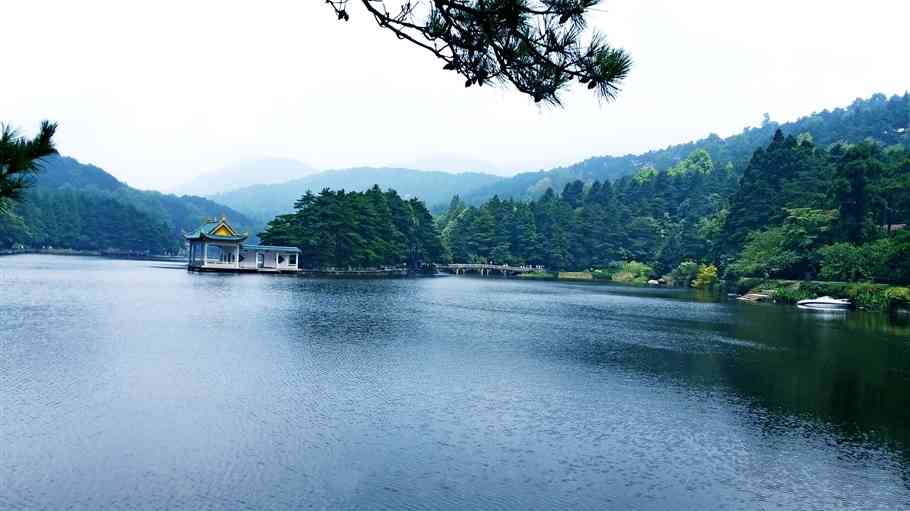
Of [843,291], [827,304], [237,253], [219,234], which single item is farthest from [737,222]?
[219,234]

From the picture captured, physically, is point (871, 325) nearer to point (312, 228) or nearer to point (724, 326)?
point (724, 326)

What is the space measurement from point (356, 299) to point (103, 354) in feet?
83.3

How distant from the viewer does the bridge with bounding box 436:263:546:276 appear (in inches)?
4122

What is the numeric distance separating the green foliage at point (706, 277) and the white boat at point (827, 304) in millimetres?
26551

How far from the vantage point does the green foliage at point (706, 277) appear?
82375 mm

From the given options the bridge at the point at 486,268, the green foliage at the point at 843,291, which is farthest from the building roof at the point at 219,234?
the green foliage at the point at 843,291

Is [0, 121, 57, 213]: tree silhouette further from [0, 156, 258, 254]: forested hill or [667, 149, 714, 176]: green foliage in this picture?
[667, 149, 714, 176]: green foliage

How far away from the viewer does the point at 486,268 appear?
105750mm

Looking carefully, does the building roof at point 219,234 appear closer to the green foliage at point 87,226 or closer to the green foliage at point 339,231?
the green foliage at point 339,231

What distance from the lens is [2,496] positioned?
11.8 meters

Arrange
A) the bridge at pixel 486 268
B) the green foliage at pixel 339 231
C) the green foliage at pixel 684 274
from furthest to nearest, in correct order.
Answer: the bridge at pixel 486 268 → the green foliage at pixel 684 274 → the green foliage at pixel 339 231

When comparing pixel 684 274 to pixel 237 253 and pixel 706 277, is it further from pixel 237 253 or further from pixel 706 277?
pixel 237 253

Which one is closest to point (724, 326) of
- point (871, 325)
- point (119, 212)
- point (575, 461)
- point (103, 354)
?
point (871, 325)

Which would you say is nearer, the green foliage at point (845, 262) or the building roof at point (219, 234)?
the green foliage at point (845, 262)
